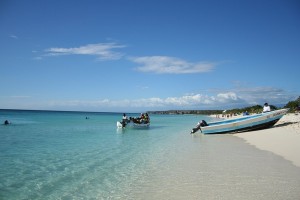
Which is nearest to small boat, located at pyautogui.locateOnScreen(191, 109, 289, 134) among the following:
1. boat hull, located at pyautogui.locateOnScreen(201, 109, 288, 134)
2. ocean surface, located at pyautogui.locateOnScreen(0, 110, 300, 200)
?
boat hull, located at pyautogui.locateOnScreen(201, 109, 288, 134)

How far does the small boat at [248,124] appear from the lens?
70.5ft

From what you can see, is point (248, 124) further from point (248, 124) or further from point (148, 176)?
point (148, 176)

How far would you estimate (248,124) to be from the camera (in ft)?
71.3

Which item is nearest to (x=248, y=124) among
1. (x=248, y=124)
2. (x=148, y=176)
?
(x=248, y=124)

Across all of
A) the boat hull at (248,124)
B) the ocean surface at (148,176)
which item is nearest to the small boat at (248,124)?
the boat hull at (248,124)

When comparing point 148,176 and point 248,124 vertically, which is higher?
point 248,124

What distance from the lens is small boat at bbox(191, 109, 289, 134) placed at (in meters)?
21.5

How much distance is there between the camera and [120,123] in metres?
29.5

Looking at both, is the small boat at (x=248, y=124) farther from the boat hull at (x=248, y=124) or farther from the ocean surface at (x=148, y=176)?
the ocean surface at (x=148, y=176)

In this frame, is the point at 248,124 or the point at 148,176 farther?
the point at 248,124

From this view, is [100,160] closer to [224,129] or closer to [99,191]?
[99,191]

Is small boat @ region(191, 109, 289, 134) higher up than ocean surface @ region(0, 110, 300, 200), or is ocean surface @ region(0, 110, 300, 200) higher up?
small boat @ region(191, 109, 289, 134)

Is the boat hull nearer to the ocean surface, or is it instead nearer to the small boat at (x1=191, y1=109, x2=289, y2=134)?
the small boat at (x1=191, y1=109, x2=289, y2=134)

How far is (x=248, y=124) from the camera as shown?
21.7 metres
